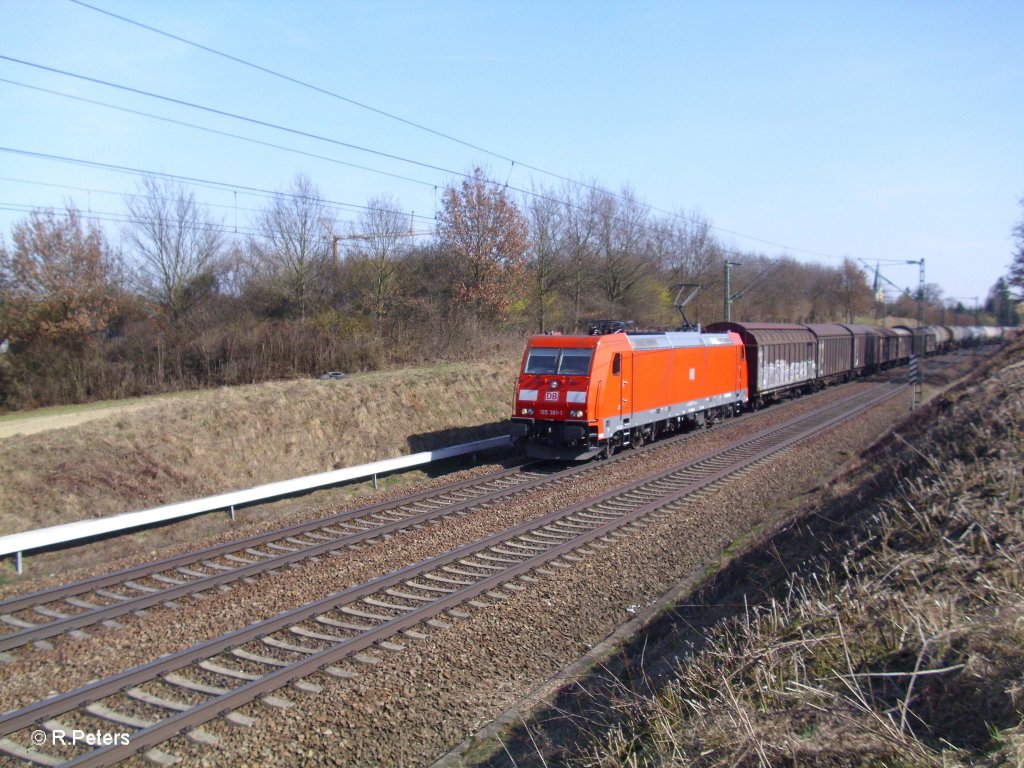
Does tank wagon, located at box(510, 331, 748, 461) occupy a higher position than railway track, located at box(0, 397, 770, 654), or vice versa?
tank wagon, located at box(510, 331, 748, 461)

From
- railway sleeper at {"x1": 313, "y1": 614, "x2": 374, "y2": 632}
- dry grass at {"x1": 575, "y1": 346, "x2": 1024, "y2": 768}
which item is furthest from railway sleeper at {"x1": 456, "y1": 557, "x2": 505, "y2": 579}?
dry grass at {"x1": 575, "y1": 346, "x2": 1024, "y2": 768}

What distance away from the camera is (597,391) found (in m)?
15.6

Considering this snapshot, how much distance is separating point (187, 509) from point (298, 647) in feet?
18.9

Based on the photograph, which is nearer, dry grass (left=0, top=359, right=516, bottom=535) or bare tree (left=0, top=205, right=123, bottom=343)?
dry grass (left=0, top=359, right=516, bottom=535)

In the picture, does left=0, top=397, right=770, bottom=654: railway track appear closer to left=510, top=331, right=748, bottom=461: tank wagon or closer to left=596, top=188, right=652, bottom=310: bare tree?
left=510, top=331, right=748, bottom=461: tank wagon

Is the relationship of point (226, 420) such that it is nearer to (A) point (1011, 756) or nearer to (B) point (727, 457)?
(B) point (727, 457)

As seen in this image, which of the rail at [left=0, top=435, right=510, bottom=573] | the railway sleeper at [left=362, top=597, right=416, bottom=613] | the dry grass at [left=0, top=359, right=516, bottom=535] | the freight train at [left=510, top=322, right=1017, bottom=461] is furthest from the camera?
the freight train at [left=510, top=322, right=1017, bottom=461]

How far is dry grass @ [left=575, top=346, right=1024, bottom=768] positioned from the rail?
8.67 m

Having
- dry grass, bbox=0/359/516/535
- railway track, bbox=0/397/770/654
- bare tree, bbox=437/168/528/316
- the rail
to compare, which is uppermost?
bare tree, bbox=437/168/528/316

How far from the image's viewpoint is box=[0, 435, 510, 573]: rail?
9.90m

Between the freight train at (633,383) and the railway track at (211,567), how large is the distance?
2.34 metres

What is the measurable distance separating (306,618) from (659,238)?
42501 millimetres

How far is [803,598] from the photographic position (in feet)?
17.5

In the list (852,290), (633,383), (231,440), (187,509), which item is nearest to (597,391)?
(633,383)
